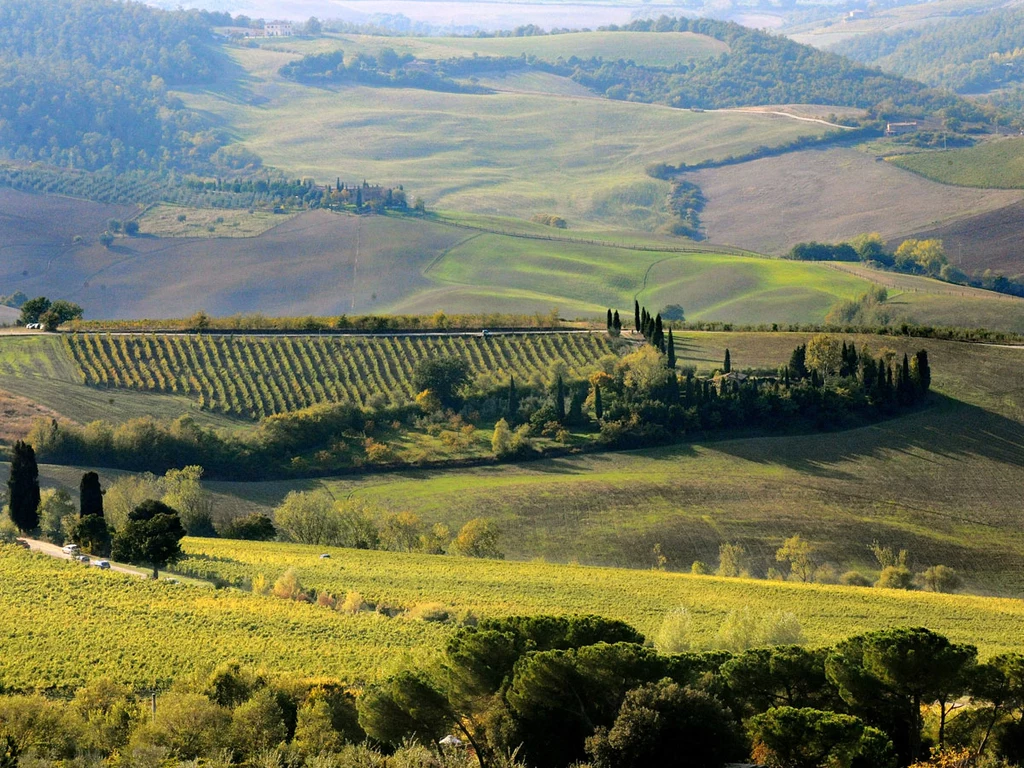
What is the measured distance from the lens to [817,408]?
314 feet

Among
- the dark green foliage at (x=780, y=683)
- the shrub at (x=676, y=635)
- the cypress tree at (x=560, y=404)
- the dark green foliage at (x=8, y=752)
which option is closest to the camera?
the dark green foliage at (x=8, y=752)

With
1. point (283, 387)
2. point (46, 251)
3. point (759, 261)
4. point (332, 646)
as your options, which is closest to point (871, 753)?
point (332, 646)

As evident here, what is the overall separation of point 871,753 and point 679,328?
85.8m

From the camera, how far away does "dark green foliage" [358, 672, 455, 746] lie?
37.0 meters

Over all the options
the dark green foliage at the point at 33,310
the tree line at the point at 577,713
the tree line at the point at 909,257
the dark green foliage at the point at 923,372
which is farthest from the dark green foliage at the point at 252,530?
the tree line at the point at 909,257

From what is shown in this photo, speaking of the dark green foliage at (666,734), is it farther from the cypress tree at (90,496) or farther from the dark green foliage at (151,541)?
the cypress tree at (90,496)

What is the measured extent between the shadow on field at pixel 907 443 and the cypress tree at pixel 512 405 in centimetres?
1387

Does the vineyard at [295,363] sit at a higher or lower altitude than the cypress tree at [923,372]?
lower

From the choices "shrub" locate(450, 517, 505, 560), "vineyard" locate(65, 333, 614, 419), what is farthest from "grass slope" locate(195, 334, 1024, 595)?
"vineyard" locate(65, 333, 614, 419)

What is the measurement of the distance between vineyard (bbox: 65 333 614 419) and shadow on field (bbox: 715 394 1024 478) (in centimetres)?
1641

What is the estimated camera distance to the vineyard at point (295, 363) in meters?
99.7

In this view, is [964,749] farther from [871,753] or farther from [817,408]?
[817,408]

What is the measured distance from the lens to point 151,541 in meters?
57.8

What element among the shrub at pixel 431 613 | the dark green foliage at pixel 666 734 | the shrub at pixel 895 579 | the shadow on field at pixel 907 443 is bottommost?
the shrub at pixel 895 579
